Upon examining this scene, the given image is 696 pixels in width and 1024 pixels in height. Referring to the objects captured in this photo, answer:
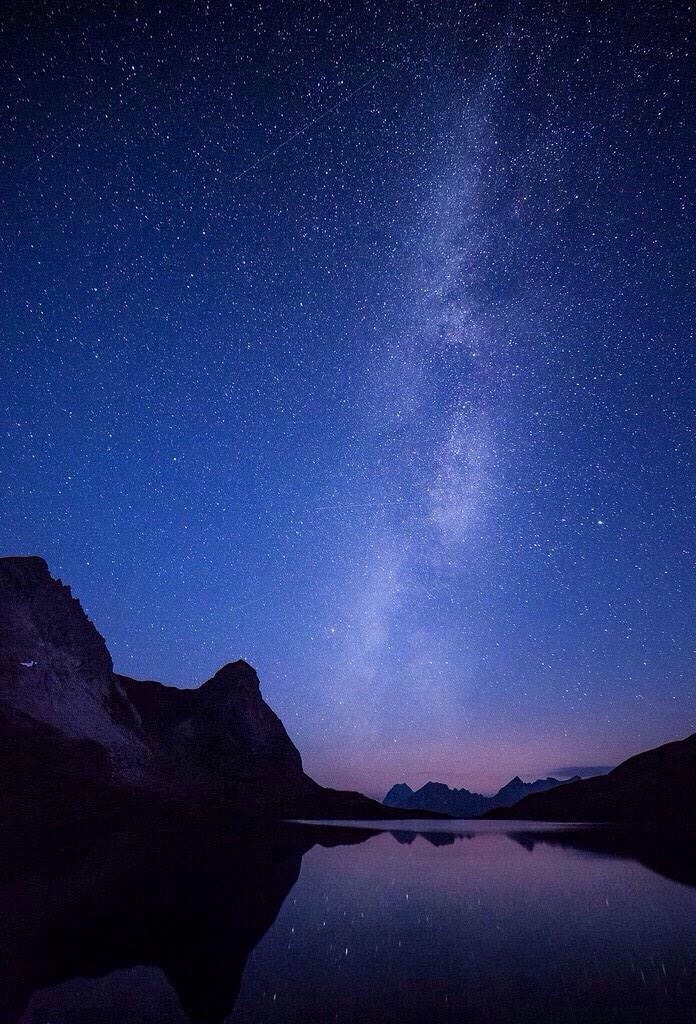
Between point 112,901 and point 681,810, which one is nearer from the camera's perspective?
point 112,901

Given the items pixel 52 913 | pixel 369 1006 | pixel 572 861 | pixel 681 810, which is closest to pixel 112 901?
pixel 52 913

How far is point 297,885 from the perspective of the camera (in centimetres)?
1995

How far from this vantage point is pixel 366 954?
37.8ft

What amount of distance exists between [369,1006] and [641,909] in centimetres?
1215

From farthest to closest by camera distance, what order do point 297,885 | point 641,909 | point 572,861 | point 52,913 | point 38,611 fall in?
point 38,611 → point 572,861 → point 297,885 → point 641,909 → point 52,913

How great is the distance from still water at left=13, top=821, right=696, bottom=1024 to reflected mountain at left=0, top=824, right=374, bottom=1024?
6 cm

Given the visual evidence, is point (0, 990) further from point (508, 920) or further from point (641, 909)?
point (641, 909)

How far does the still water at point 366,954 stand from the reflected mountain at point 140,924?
0.06 m

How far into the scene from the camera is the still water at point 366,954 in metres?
8.28

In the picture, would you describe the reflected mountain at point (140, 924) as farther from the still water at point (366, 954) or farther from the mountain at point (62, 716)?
the mountain at point (62, 716)

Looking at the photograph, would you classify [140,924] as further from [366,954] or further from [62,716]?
[62,716]

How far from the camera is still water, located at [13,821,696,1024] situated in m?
8.28

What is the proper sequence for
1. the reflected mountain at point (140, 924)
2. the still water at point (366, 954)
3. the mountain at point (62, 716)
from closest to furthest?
the still water at point (366, 954) → the reflected mountain at point (140, 924) → the mountain at point (62, 716)

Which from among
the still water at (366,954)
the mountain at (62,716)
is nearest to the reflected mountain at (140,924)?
the still water at (366,954)
